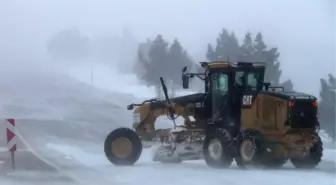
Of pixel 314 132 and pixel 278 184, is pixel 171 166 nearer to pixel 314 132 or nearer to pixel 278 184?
pixel 314 132

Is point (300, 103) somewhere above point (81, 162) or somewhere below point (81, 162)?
above

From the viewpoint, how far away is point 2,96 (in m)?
66.0

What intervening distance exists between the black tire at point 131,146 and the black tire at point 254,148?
3498mm

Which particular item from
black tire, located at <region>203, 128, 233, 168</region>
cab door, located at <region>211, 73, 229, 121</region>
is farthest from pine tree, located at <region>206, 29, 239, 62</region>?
black tire, located at <region>203, 128, 233, 168</region>

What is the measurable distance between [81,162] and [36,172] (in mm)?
3481

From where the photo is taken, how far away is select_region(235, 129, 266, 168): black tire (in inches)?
696

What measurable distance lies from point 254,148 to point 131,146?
4.43 metres

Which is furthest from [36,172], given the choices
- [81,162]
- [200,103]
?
[200,103]

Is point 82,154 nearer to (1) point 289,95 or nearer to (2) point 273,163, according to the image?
(2) point 273,163

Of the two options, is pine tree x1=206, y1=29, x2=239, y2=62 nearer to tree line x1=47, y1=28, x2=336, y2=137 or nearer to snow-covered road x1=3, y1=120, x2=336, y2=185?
tree line x1=47, y1=28, x2=336, y2=137

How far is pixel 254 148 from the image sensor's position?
695 inches

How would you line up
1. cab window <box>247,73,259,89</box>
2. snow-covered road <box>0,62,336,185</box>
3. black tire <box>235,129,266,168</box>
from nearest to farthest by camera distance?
snow-covered road <box>0,62,336,185</box>, black tire <box>235,129,266,168</box>, cab window <box>247,73,259,89</box>

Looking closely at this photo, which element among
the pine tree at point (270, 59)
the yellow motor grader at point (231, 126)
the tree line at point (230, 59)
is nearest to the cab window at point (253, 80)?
the yellow motor grader at point (231, 126)

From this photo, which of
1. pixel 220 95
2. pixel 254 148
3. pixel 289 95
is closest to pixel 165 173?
pixel 254 148
